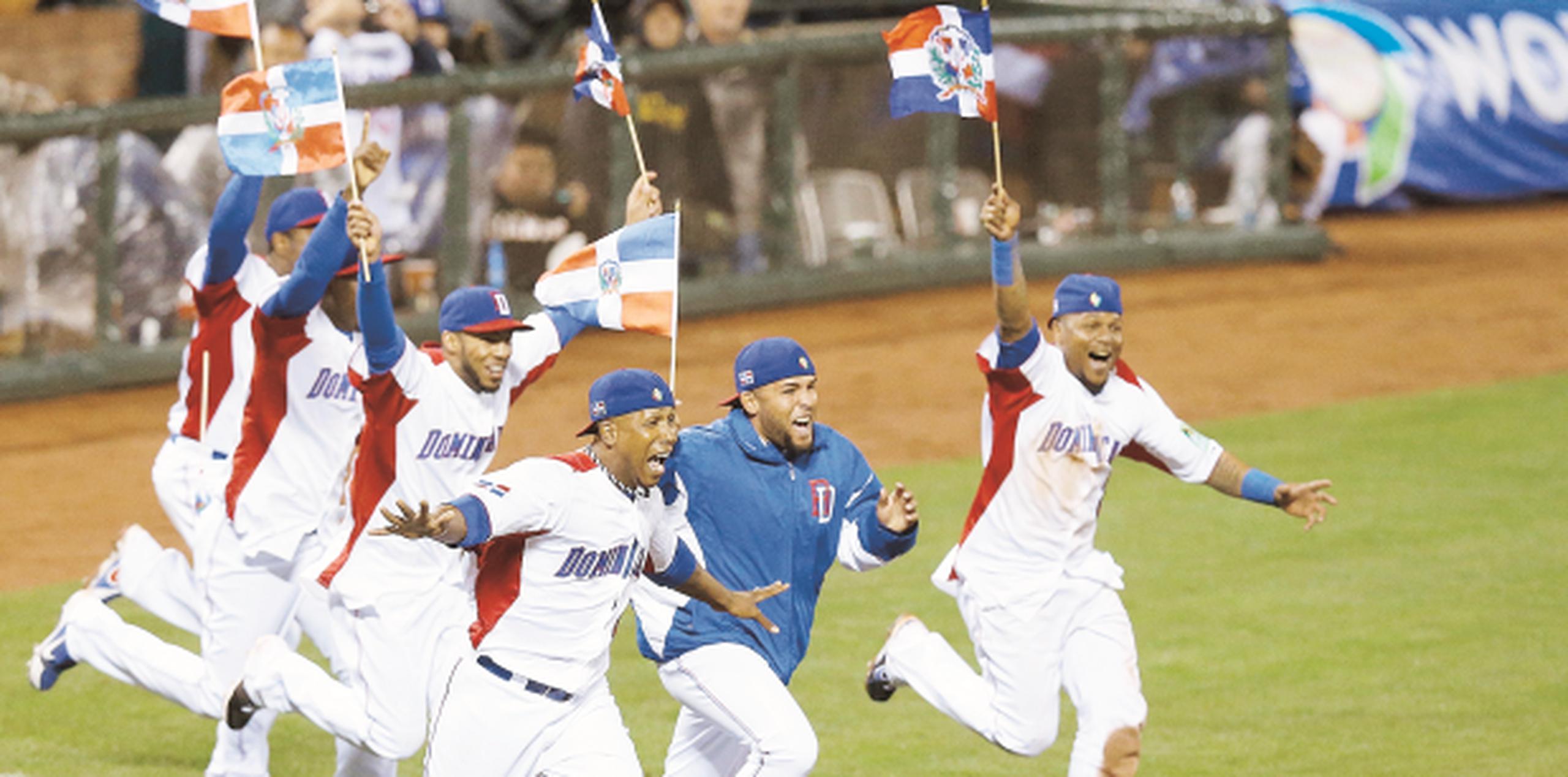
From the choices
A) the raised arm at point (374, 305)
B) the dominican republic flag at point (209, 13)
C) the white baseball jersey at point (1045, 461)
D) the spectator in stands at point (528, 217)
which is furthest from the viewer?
the spectator in stands at point (528, 217)

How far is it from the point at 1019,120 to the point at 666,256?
37.9 ft

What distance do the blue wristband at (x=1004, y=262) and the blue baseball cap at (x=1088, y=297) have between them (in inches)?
15.8

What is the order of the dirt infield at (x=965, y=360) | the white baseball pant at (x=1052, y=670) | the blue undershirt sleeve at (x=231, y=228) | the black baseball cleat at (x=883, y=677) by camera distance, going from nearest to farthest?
the white baseball pant at (x=1052, y=670)
the blue undershirt sleeve at (x=231, y=228)
the black baseball cleat at (x=883, y=677)
the dirt infield at (x=965, y=360)

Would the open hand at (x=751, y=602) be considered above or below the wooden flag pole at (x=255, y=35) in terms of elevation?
below

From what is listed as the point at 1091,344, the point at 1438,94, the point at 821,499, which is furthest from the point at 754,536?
the point at 1438,94

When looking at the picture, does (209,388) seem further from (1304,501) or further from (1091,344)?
(1304,501)

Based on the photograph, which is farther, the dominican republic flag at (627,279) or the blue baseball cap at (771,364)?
the dominican republic flag at (627,279)

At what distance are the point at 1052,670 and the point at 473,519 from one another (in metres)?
2.42

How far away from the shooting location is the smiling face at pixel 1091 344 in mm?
7117

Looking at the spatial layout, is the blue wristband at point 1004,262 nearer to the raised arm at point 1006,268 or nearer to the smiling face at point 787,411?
the raised arm at point 1006,268

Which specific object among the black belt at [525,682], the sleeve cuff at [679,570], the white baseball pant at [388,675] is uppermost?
the sleeve cuff at [679,570]

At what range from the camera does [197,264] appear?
7.98m

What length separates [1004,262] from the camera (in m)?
6.68

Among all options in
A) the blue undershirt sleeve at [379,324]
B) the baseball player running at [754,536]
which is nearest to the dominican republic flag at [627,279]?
the baseball player running at [754,536]
